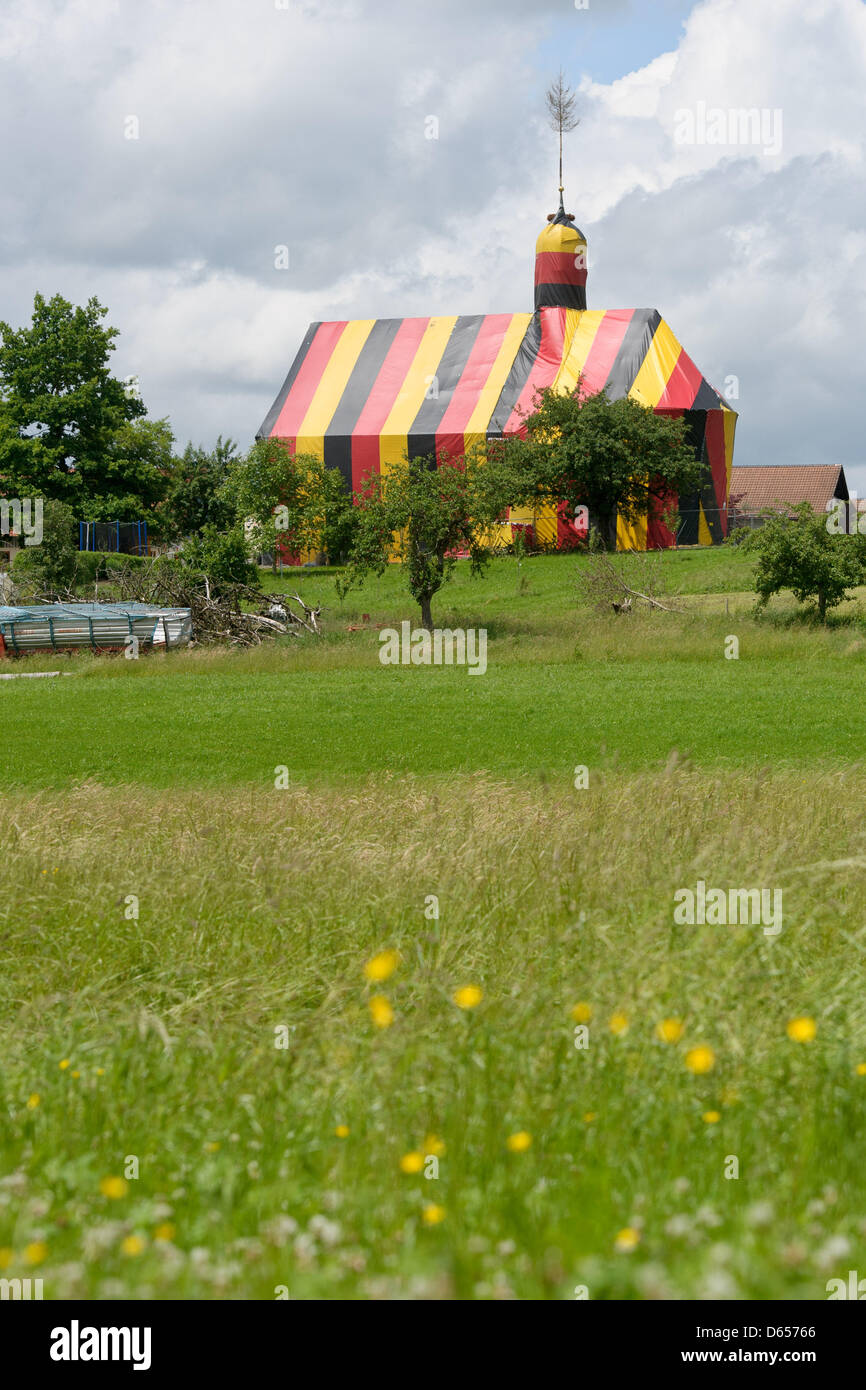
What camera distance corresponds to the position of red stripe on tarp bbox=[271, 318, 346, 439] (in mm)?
47469

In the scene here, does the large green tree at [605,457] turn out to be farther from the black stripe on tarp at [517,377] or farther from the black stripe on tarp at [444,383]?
the black stripe on tarp at [444,383]

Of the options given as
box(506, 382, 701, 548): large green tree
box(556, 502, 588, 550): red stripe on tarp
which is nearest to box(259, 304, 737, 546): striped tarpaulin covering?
box(506, 382, 701, 548): large green tree

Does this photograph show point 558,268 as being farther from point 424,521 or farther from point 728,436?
point 424,521

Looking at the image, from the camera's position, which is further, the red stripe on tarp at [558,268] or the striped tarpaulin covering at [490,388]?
the red stripe on tarp at [558,268]

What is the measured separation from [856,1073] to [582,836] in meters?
3.55

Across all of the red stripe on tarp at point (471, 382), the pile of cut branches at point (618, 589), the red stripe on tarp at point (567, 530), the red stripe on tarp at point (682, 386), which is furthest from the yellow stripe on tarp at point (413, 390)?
the pile of cut branches at point (618, 589)

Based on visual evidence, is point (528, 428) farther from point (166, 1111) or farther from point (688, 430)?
point (166, 1111)

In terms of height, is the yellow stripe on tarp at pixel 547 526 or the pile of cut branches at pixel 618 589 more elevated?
the yellow stripe on tarp at pixel 547 526

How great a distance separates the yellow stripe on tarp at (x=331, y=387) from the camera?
46.4m

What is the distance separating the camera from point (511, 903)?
5.64 m

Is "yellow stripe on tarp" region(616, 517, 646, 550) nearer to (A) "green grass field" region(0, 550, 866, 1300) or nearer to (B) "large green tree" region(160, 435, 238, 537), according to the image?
(B) "large green tree" region(160, 435, 238, 537)

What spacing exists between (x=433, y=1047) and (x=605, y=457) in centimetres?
3914

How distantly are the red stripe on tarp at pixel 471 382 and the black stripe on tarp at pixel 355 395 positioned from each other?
11.9ft

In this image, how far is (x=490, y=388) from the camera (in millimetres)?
45688
